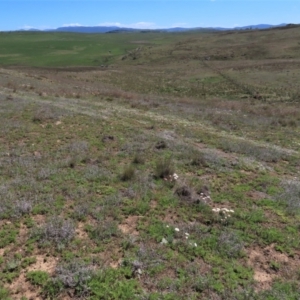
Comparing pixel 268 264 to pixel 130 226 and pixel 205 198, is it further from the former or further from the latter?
pixel 130 226

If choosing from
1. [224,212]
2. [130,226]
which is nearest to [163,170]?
[224,212]

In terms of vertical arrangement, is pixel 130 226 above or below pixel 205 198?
above

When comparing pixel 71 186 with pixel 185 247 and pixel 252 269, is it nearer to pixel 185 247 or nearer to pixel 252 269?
pixel 185 247

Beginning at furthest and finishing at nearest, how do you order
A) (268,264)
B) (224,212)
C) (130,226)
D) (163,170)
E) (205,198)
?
(163,170) < (205,198) < (224,212) < (130,226) < (268,264)

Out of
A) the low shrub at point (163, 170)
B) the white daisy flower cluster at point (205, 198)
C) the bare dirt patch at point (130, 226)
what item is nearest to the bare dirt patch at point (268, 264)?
the white daisy flower cluster at point (205, 198)

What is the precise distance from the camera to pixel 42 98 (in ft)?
88.3

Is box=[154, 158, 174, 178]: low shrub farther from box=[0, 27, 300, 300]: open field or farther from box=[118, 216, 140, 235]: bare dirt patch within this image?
box=[118, 216, 140, 235]: bare dirt patch

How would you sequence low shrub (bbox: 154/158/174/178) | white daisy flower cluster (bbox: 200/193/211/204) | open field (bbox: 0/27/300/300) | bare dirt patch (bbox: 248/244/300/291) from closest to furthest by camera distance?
1. open field (bbox: 0/27/300/300)
2. bare dirt patch (bbox: 248/244/300/291)
3. white daisy flower cluster (bbox: 200/193/211/204)
4. low shrub (bbox: 154/158/174/178)

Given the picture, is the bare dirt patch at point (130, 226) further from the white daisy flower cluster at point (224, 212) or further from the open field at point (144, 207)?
the white daisy flower cluster at point (224, 212)

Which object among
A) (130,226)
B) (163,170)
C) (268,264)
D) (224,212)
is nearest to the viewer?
(268,264)

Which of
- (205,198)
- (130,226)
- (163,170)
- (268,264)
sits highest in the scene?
(163,170)

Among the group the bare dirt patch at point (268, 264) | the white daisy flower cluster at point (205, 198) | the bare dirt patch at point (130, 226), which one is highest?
the bare dirt patch at point (130, 226)

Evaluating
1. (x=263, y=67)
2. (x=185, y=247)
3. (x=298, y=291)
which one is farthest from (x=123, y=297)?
(x=263, y=67)

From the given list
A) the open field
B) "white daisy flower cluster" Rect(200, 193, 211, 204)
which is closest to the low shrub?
the open field
